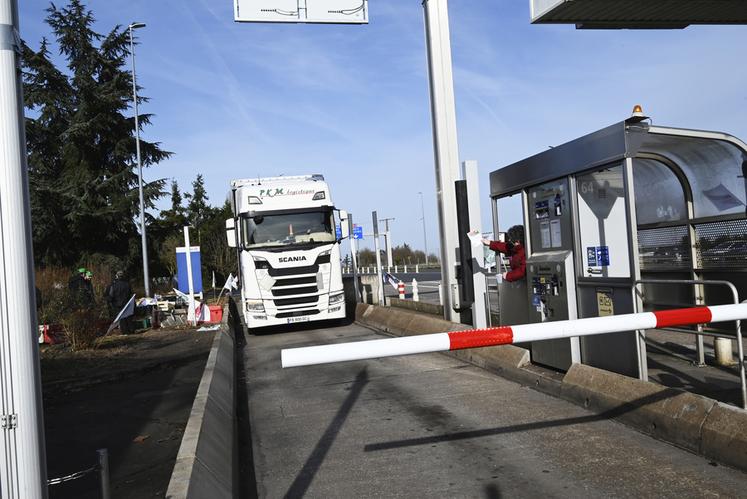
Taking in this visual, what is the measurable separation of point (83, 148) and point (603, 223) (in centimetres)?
3718

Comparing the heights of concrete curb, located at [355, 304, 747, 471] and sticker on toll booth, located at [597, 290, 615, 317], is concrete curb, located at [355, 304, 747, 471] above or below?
below

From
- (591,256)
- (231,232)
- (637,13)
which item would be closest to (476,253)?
(591,256)

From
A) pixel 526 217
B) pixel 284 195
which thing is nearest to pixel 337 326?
pixel 284 195

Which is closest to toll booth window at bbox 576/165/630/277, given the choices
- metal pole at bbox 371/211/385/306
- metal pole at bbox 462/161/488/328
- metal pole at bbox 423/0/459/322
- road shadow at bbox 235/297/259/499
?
metal pole at bbox 462/161/488/328

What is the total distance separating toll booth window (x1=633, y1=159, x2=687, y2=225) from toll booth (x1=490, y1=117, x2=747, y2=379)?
0.02 metres

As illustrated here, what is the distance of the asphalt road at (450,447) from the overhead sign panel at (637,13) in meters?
5.56

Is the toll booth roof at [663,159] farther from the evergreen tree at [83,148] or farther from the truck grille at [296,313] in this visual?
the evergreen tree at [83,148]

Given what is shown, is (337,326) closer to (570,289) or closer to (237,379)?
(237,379)

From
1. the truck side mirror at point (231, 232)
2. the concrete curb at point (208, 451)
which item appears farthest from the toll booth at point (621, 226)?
the truck side mirror at point (231, 232)

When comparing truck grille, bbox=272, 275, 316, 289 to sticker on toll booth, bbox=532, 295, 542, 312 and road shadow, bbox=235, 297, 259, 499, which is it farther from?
sticker on toll booth, bbox=532, 295, 542, 312

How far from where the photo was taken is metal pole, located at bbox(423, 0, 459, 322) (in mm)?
12273

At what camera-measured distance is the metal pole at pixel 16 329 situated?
8.16 ft

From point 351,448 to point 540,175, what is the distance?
4.33 meters

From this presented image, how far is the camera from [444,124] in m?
12.4
